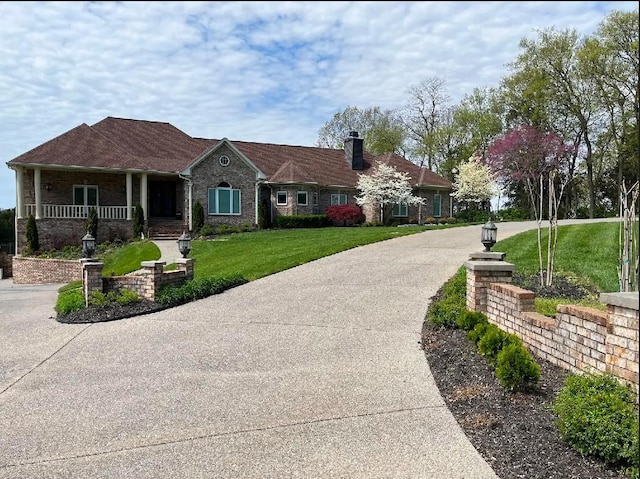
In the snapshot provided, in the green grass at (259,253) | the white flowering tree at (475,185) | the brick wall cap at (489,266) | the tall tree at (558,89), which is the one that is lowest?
the green grass at (259,253)

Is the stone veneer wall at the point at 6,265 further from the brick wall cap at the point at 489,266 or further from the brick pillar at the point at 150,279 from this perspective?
the brick wall cap at the point at 489,266

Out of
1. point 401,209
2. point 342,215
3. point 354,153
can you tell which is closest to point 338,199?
point 342,215

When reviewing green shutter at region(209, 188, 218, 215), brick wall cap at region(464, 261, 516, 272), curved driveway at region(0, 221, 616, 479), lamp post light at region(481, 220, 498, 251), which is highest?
green shutter at region(209, 188, 218, 215)

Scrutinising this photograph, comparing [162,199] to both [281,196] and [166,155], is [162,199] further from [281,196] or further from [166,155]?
[281,196]

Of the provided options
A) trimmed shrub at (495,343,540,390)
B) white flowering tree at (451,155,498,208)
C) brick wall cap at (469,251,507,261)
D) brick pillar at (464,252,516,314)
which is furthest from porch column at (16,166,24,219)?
white flowering tree at (451,155,498,208)

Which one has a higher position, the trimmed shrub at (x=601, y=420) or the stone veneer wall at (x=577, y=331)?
the stone veneer wall at (x=577, y=331)

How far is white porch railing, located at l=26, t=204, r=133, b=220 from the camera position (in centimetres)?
2570

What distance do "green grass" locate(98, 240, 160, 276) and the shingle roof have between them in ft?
18.5

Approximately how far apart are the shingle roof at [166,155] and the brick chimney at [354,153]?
339 millimetres

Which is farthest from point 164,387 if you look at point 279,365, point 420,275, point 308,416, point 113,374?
point 420,275

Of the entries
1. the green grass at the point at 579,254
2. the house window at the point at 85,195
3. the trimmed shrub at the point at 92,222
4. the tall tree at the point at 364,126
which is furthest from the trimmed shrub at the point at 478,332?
the tall tree at the point at 364,126

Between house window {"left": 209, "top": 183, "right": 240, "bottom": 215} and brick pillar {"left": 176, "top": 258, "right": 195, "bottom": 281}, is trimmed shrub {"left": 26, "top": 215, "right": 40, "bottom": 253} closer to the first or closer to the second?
house window {"left": 209, "top": 183, "right": 240, "bottom": 215}

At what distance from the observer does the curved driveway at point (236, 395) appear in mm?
3834

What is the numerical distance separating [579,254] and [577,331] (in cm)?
766
